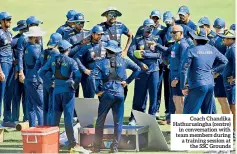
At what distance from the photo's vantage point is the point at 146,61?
18.8 meters

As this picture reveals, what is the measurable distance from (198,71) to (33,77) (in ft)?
10.3

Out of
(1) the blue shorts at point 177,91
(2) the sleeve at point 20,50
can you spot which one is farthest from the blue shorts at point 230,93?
(2) the sleeve at point 20,50

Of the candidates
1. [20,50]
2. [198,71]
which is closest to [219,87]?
[198,71]

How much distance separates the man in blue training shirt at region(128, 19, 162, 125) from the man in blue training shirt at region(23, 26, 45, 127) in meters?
1.99

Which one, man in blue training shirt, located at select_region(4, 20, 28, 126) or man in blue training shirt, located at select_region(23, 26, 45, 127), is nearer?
man in blue training shirt, located at select_region(23, 26, 45, 127)

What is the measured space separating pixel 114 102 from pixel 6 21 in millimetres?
3980

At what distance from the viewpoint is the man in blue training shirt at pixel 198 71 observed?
1598 centimetres

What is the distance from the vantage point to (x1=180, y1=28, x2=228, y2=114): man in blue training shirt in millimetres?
15984

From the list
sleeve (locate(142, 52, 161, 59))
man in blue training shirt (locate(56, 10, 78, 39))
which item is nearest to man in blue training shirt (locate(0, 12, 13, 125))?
man in blue training shirt (locate(56, 10, 78, 39))

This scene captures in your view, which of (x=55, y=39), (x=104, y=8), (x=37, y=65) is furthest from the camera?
(x=104, y=8)

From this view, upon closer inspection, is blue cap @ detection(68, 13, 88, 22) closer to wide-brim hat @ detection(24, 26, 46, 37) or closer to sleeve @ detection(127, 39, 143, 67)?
sleeve @ detection(127, 39, 143, 67)

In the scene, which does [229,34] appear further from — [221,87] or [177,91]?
[177,91]

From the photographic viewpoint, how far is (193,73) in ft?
52.9

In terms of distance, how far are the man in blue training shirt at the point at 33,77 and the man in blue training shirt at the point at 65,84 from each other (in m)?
1.19
